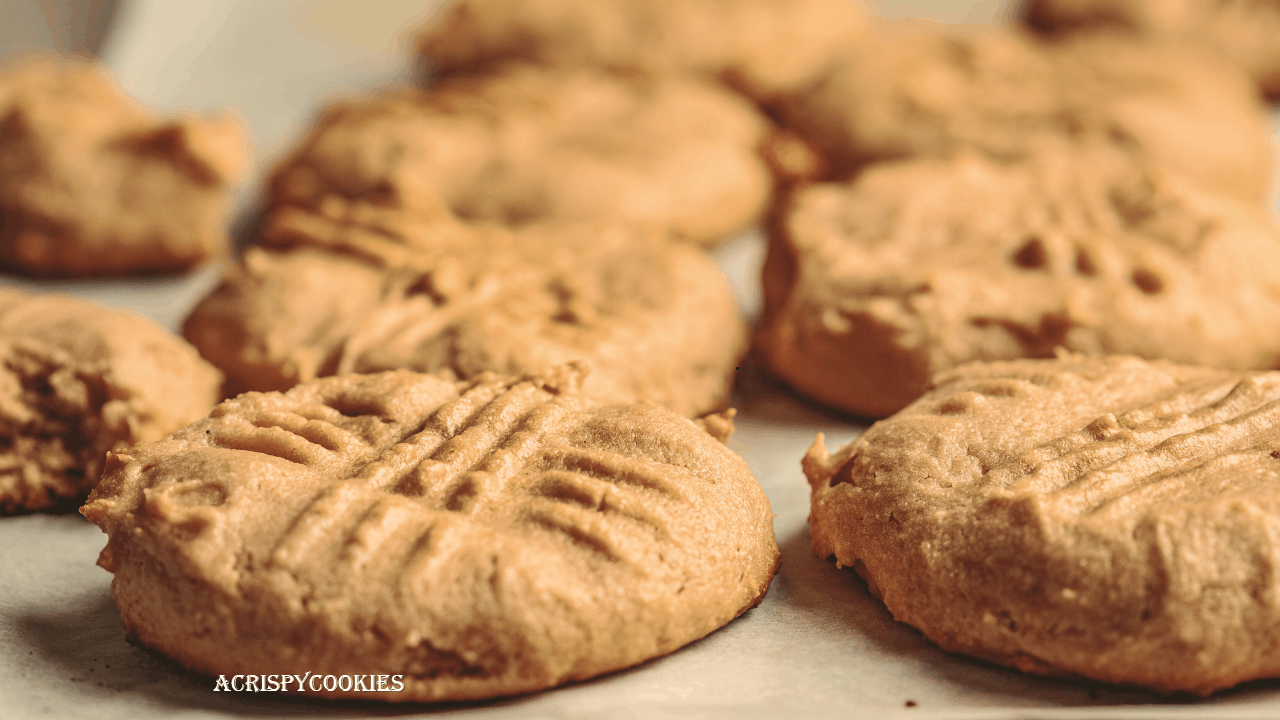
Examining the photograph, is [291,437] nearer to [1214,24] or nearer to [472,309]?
[472,309]

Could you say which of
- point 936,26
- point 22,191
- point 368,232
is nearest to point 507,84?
point 368,232

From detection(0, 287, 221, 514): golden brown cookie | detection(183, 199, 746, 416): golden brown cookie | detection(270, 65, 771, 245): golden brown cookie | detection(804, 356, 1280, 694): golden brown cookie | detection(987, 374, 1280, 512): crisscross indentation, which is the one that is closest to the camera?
detection(804, 356, 1280, 694): golden brown cookie

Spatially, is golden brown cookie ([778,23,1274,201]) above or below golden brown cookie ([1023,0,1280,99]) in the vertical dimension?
below

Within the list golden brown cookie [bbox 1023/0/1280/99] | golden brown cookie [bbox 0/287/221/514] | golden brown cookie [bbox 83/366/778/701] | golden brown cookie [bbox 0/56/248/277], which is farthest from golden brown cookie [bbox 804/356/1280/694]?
golden brown cookie [bbox 1023/0/1280/99]

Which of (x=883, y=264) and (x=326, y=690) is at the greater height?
(x=883, y=264)

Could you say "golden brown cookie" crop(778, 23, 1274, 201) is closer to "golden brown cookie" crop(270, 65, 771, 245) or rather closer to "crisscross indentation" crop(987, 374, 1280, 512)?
"golden brown cookie" crop(270, 65, 771, 245)

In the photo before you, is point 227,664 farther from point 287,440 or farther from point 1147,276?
point 1147,276
